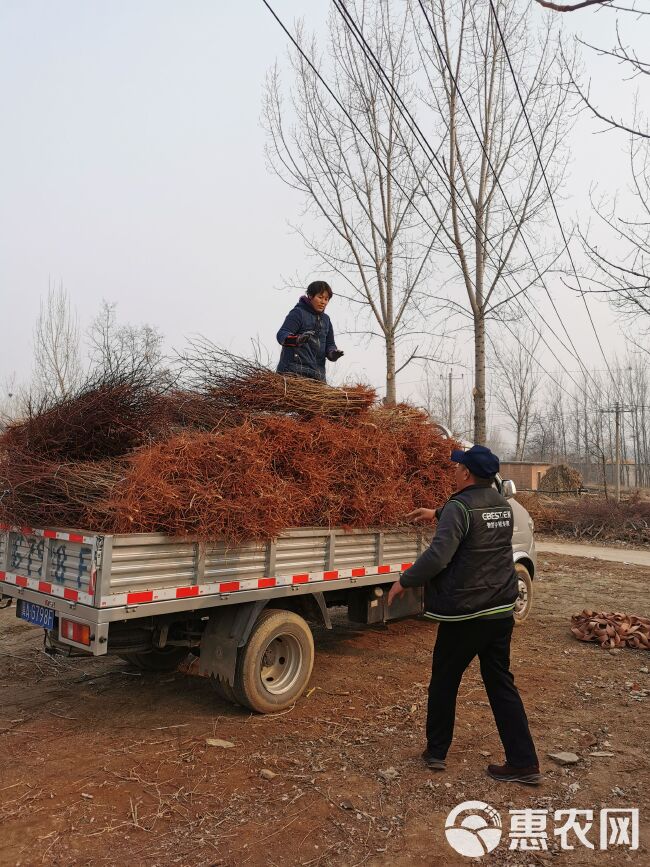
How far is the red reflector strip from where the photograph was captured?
148 inches

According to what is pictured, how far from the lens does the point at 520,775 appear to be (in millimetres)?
3498

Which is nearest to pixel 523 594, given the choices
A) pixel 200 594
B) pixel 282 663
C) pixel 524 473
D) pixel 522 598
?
pixel 522 598

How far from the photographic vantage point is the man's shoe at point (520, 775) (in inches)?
137

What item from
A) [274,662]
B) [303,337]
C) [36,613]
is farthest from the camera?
[303,337]

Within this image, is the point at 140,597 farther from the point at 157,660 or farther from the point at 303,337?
the point at 303,337

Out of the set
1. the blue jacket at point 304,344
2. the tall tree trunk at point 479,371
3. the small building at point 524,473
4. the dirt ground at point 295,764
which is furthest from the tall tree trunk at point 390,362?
the small building at point 524,473

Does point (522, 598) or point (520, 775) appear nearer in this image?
point (520, 775)

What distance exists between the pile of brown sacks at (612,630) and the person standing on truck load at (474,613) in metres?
3.33

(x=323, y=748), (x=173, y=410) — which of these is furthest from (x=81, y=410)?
(x=323, y=748)

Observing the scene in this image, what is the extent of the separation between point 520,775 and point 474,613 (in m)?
0.90

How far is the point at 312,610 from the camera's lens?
5.09 m

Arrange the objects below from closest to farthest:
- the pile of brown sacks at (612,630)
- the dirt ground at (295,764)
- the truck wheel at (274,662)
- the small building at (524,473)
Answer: the dirt ground at (295,764)
the truck wheel at (274,662)
the pile of brown sacks at (612,630)
the small building at (524,473)

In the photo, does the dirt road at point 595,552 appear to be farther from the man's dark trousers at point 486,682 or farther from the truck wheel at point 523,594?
the man's dark trousers at point 486,682

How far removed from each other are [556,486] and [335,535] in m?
24.4
